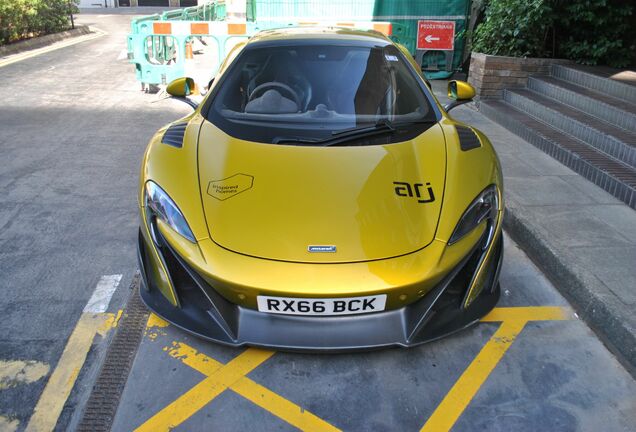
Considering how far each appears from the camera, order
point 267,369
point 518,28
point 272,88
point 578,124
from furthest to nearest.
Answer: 1. point 518,28
2. point 578,124
3. point 272,88
4. point 267,369

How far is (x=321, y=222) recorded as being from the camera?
99.2 inches

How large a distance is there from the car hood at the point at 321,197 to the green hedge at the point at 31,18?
42.7 ft

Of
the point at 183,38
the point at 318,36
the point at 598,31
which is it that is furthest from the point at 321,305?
the point at 183,38

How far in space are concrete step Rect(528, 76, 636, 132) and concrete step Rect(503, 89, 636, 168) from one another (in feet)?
0.21

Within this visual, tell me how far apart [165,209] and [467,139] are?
1.81 metres

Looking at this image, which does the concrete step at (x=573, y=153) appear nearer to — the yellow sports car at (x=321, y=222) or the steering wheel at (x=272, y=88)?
the yellow sports car at (x=321, y=222)

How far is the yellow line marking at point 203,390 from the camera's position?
2.29 m

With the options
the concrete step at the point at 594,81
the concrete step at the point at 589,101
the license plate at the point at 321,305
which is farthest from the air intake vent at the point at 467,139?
the concrete step at the point at 594,81

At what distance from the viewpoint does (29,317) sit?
299cm

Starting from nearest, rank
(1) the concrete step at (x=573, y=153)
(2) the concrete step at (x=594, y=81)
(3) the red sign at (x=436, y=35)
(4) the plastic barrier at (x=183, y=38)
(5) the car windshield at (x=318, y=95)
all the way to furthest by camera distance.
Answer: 1. (5) the car windshield at (x=318, y=95)
2. (1) the concrete step at (x=573, y=153)
3. (2) the concrete step at (x=594, y=81)
4. (4) the plastic barrier at (x=183, y=38)
5. (3) the red sign at (x=436, y=35)

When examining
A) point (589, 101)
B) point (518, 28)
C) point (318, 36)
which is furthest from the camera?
point (518, 28)

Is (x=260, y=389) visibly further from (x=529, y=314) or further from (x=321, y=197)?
(x=529, y=314)

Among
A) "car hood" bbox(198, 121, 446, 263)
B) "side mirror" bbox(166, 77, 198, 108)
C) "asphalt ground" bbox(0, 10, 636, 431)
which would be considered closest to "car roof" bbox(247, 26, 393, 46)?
"side mirror" bbox(166, 77, 198, 108)

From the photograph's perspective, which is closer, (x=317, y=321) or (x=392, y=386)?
(x=317, y=321)
